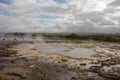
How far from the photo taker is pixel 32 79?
12023 millimetres

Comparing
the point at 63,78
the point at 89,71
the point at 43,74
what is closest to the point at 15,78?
the point at 43,74

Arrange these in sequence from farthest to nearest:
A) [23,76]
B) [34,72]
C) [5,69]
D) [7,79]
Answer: [5,69] → [34,72] → [23,76] → [7,79]

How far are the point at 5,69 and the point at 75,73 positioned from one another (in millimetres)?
6865

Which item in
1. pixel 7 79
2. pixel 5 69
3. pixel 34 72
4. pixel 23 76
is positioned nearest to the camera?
pixel 7 79

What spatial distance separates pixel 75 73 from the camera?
14062mm

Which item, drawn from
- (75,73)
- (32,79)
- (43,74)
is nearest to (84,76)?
(75,73)

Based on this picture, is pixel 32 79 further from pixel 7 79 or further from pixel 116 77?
pixel 116 77

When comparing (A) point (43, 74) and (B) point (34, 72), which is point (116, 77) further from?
(B) point (34, 72)

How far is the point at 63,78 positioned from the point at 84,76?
195cm

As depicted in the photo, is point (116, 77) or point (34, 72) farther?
point (34, 72)

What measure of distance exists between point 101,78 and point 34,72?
596 centimetres

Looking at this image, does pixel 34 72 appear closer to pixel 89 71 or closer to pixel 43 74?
pixel 43 74

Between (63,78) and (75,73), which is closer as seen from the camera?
(63,78)

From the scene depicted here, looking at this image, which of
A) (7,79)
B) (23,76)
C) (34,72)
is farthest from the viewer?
(34,72)
